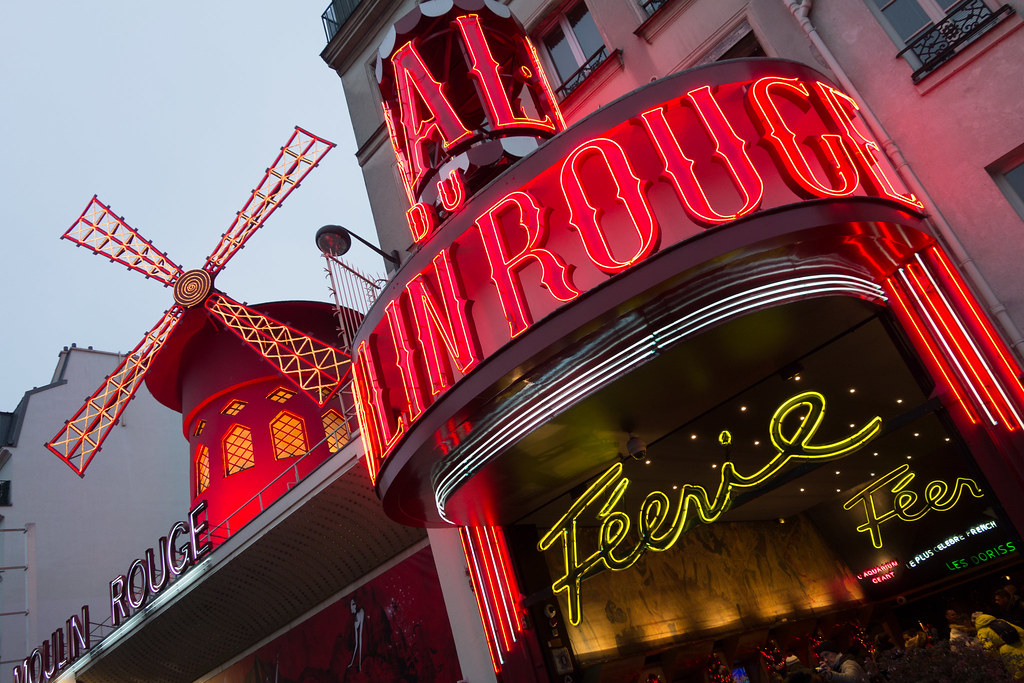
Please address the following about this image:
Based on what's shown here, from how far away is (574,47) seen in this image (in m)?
6.78

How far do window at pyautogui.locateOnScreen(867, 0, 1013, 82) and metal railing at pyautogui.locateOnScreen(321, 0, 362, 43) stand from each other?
637cm

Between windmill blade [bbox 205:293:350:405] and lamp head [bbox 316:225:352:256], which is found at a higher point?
windmill blade [bbox 205:293:350:405]

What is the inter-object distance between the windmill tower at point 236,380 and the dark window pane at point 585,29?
15.5 feet

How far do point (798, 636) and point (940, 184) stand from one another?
18.9ft

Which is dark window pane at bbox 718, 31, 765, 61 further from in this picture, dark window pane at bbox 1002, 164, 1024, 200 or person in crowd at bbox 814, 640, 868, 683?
person in crowd at bbox 814, 640, 868, 683

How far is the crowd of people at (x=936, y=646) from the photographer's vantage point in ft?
9.71

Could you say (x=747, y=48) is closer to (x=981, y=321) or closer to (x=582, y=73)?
(x=582, y=73)

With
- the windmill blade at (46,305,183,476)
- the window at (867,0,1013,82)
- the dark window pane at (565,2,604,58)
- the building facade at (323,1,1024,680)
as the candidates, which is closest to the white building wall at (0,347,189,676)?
the windmill blade at (46,305,183,476)

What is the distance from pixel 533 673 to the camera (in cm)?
540

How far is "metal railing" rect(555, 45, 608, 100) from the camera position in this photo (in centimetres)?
640

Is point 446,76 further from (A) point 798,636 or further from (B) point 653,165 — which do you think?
(A) point 798,636

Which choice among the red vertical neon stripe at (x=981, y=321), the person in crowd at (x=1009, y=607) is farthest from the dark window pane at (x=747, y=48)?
the person in crowd at (x=1009, y=607)

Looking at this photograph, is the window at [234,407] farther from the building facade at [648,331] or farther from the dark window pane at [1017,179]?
the dark window pane at [1017,179]

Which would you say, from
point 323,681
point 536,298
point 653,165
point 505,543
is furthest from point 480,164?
point 323,681
